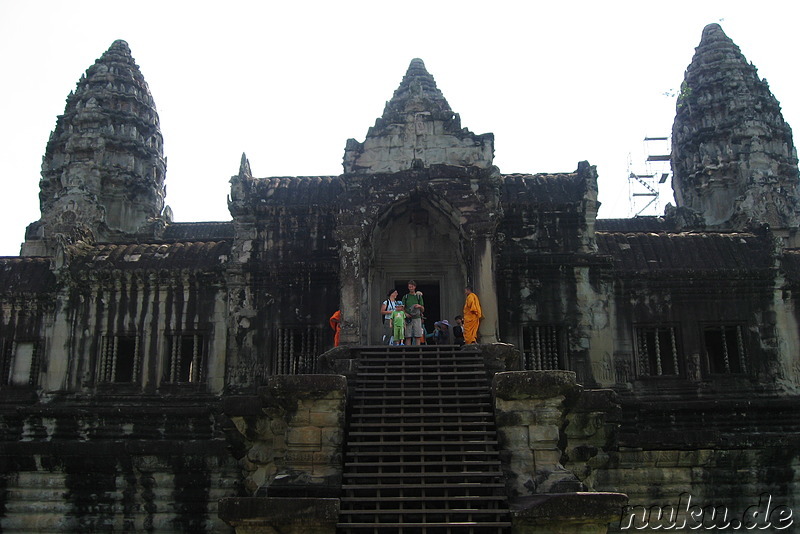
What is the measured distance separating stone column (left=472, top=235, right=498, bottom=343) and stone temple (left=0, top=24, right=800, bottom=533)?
0.05 meters

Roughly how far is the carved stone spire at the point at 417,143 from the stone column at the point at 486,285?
2308 mm

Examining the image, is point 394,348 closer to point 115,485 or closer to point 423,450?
point 423,450

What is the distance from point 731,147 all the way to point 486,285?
17.8m

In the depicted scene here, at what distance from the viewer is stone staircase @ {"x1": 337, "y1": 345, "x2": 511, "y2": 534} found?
1071cm

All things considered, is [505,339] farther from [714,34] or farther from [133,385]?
[714,34]

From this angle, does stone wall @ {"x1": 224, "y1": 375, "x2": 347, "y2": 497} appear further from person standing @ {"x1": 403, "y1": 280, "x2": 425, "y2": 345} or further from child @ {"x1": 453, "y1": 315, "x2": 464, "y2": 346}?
child @ {"x1": 453, "y1": 315, "x2": 464, "y2": 346}

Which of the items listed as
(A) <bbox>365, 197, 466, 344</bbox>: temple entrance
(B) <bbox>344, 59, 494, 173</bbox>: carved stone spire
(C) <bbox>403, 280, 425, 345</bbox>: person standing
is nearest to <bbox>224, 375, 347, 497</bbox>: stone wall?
(C) <bbox>403, 280, 425, 345</bbox>: person standing

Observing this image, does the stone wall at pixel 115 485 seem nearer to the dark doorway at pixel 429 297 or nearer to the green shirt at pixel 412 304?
the green shirt at pixel 412 304

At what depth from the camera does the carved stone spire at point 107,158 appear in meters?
31.5

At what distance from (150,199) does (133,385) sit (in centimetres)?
1570

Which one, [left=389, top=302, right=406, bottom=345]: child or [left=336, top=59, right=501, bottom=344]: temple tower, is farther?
[left=336, top=59, right=501, bottom=344]: temple tower

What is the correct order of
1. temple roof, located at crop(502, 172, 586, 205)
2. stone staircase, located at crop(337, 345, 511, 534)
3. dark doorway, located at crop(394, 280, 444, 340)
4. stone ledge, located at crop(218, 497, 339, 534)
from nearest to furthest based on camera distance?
1. stone ledge, located at crop(218, 497, 339, 534)
2. stone staircase, located at crop(337, 345, 511, 534)
3. dark doorway, located at crop(394, 280, 444, 340)
4. temple roof, located at crop(502, 172, 586, 205)

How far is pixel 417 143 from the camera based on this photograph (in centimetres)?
1878

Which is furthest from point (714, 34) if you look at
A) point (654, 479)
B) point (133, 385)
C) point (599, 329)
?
point (133, 385)
